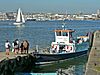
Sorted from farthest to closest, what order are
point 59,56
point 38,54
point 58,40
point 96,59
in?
1. point 58,40
2. point 59,56
3. point 38,54
4. point 96,59

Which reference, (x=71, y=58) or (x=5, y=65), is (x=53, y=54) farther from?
(x=5, y=65)

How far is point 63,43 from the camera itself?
38688 mm

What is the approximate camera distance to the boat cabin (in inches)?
1500

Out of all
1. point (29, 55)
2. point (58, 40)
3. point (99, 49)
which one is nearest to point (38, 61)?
point (29, 55)

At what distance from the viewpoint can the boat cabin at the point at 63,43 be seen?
3809cm

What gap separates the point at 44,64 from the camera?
1380 inches


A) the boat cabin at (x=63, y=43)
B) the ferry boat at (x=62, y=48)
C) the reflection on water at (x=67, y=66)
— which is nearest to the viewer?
the reflection on water at (x=67, y=66)

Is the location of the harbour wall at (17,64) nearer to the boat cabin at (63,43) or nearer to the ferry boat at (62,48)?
the ferry boat at (62,48)

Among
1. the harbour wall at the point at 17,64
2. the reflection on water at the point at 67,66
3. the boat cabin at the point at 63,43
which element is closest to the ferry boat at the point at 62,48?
the boat cabin at the point at 63,43

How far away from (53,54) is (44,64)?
1.40 metres

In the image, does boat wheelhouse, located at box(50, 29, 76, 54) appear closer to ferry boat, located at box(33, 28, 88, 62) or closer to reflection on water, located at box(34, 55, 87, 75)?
ferry boat, located at box(33, 28, 88, 62)

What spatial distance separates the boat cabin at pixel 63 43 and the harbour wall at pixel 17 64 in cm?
574

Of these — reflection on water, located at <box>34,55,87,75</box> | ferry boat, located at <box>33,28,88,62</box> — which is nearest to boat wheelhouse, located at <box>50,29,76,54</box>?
ferry boat, located at <box>33,28,88,62</box>

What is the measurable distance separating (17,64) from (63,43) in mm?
11103
